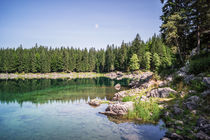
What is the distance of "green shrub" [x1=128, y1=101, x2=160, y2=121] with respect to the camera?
52.7 ft

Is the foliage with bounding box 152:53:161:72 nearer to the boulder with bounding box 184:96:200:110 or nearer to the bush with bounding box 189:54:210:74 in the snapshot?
the bush with bounding box 189:54:210:74

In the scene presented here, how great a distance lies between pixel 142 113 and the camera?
16.8 metres

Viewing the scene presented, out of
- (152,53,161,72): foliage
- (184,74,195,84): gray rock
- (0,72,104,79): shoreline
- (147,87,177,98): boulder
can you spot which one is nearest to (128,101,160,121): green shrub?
(147,87,177,98): boulder

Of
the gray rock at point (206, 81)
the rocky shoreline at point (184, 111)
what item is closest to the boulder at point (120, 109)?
the rocky shoreline at point (184, 111)

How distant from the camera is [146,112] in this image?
16875 mm

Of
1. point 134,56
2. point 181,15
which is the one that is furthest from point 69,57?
point 181,15

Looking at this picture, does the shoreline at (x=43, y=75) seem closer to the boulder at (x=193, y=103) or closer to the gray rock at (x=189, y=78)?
the gray rock at (x=189, y=78)

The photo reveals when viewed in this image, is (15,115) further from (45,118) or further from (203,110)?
(203,110)

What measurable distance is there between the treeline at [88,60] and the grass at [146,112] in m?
66.7

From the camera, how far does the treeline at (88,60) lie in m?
85.1

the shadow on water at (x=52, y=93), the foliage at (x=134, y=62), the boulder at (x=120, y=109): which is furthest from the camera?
the foliage at (x=134, y=62)

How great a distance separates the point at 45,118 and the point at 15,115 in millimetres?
4721

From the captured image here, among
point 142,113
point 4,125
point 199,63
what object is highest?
point 199,63

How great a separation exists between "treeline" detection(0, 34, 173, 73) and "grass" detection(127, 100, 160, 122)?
219 feet
